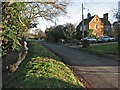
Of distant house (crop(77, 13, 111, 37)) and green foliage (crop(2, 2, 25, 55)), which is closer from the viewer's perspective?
green foliage (crop(2, 2, 25, 55))

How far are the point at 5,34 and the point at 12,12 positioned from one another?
83cm

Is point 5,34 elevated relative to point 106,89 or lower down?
elevated

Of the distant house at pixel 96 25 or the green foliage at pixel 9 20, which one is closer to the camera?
the green foliage at pixel 9 20

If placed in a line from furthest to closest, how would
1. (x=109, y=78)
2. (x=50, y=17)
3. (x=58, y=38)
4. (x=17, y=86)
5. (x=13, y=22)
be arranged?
(x=58, y=38), (x=50, y=17), (x=109, y=78), (x=13, y=22), (x=17, y=86)

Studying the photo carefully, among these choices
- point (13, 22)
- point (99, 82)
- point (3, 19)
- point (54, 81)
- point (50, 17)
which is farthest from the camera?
point (50, 17)

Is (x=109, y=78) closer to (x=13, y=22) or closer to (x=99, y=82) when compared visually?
(x=99, y=82)

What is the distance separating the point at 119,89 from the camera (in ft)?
33.7

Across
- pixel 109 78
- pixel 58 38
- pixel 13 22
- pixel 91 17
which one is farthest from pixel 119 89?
pixel 91 17

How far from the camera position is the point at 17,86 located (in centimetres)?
715

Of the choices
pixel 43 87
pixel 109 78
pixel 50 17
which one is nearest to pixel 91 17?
pixel 50 17

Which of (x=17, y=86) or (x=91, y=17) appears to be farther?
(x=91, y=17)

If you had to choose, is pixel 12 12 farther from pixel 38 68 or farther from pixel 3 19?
pixel 38 68

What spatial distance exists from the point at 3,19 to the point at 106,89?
4789 millimetres

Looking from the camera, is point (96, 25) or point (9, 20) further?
point (96, 25)
